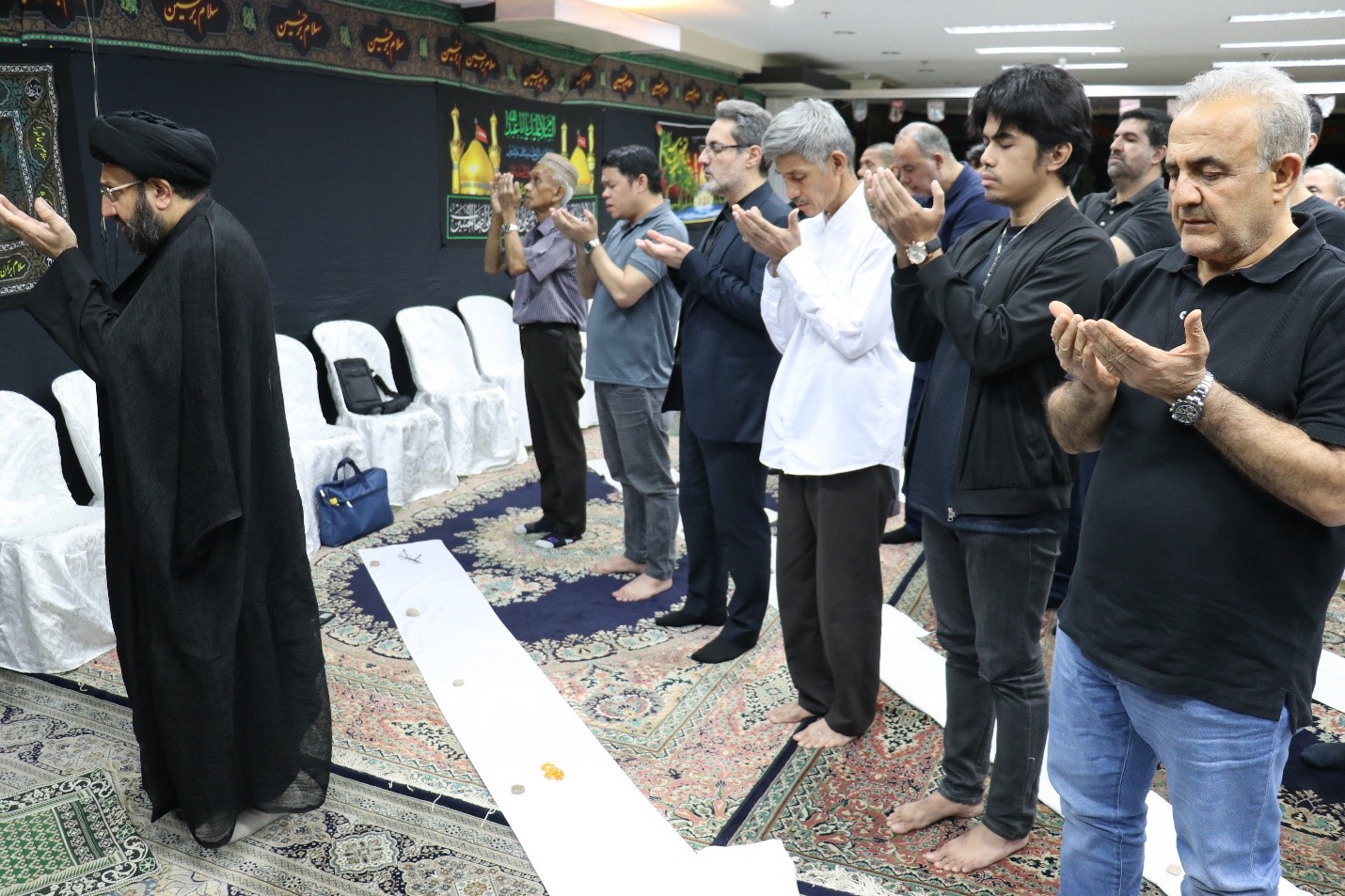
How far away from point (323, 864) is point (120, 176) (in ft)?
5.24

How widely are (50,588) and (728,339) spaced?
2.30 meters

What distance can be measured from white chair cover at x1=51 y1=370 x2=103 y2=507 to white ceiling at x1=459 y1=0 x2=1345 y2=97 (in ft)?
10.6

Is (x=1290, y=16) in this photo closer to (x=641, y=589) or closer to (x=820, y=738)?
(x=641, y=589)

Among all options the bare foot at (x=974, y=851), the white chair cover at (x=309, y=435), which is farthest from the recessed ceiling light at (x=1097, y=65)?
the bare foot at (x=974, y=851)

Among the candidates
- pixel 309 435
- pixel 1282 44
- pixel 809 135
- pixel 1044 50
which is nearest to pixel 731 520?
pixel 809 135

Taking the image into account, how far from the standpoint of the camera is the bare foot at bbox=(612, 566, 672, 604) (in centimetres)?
398

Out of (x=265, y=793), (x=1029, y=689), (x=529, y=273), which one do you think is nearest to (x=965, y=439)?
(x=1029, y=689)

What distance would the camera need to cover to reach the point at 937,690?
316 cm

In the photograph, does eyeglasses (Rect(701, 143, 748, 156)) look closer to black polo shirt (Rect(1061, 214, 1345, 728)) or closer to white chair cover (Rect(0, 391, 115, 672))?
black polo shirt (Rect(1061, 214, 1345, 728))

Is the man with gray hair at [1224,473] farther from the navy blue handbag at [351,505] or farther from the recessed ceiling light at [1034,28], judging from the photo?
the recessed ceiling light at [1034,28]

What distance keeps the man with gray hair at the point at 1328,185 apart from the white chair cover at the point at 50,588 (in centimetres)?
449

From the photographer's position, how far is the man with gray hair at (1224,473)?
1319 mm

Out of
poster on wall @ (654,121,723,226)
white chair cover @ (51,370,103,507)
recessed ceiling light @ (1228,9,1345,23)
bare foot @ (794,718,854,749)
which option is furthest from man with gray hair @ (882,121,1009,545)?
poster on wall @ (654,121,723,226)

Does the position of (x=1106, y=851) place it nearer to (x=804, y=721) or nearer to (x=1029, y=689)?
(x=1029, y=689)
